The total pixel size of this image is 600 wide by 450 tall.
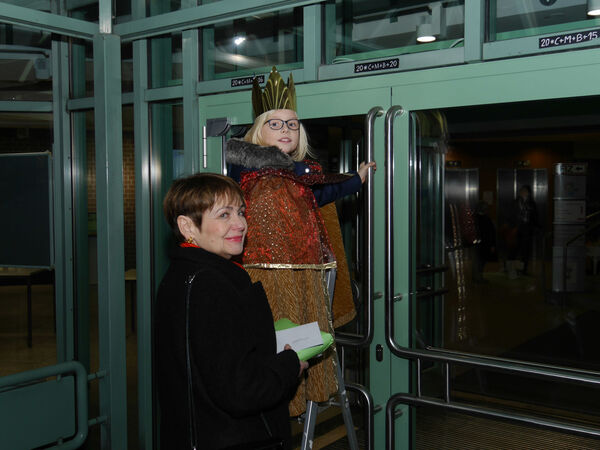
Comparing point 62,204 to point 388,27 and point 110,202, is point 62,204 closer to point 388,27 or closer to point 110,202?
point 110,202

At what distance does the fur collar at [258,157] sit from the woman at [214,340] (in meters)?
0.54

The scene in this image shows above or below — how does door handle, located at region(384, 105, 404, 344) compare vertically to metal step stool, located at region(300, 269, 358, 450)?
above

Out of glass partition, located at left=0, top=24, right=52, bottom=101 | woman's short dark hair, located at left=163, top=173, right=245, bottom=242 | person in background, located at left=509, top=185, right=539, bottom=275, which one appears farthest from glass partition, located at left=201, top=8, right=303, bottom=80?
person in background, located at left=509, top=185, right=539, bottom=275

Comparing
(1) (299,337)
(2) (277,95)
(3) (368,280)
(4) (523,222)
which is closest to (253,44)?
(2) (277,95)

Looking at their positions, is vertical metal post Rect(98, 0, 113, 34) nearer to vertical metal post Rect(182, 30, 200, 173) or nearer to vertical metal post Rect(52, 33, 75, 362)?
vertical metal post Rect(182, 30, 200, 173)

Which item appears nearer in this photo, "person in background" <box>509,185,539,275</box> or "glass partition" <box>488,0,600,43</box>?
"glass partition" <box>488,0,600,43</box>

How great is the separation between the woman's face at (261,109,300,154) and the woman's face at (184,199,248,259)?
0.71 m

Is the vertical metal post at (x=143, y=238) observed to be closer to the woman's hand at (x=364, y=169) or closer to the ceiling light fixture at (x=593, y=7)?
the woman's hand at (x=364, y=169)

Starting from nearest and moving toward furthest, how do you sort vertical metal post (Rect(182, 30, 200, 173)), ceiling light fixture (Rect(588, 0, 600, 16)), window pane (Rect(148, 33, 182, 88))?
1. ceiling light fixture (Rect(588, 0, 600, 16))
2. vertical metal post (Rect(182, 30, 200, 173))
3. window pane (Rect(148, 33, 182, 88))

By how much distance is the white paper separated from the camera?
191cm

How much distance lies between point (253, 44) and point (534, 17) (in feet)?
4.80

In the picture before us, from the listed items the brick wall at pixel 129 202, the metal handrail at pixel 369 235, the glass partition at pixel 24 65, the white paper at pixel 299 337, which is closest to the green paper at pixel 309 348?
the white paper at pixel 299 337

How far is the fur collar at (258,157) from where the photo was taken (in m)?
2.39

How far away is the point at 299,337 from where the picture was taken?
6.36 feet
